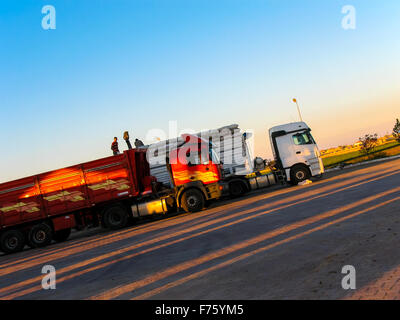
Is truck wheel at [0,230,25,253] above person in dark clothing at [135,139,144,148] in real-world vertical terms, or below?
below

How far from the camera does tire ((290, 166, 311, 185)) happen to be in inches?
674

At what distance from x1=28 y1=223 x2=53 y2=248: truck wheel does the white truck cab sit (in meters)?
11.9

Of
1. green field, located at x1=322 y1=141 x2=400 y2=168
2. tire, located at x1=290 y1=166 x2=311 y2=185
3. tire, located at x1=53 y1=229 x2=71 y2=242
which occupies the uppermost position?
tire, located at x1=290 y1=166 x2=311 y2=185

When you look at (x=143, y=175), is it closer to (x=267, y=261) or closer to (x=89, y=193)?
(x=89, y=193)

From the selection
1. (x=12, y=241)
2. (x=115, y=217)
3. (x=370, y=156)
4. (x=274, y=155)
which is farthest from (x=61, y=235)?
(x=370, y=156)

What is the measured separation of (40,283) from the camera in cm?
691

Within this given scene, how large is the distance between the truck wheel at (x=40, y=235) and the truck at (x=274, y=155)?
28.0 ft

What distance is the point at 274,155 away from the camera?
18.0m

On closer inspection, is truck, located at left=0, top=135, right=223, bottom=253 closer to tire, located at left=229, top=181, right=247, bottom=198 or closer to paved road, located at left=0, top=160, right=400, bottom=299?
tire, located at left=229, top=181, right=247, bottom=198

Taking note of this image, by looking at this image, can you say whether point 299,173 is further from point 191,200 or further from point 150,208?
point 150,208

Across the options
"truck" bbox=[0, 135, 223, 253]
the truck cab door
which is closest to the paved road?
"truck" bbox=[0, 135, 223, 253]
